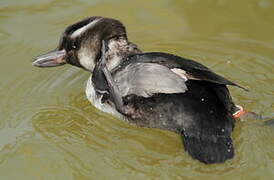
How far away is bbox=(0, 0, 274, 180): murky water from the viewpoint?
14.1 feet

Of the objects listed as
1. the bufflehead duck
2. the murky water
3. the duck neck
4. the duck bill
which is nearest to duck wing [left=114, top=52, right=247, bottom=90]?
the bufflehead duck

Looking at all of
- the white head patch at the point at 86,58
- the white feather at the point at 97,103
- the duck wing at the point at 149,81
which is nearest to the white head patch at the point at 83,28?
the white head patch at the point at 86,58

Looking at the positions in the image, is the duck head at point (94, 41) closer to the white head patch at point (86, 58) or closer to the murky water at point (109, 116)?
the white head patch at point (86, 58)

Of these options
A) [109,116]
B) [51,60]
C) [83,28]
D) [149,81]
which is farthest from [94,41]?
[149,81]

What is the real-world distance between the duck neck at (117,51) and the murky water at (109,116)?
454mm

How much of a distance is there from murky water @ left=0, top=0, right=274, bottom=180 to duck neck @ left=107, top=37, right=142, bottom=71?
0.45m

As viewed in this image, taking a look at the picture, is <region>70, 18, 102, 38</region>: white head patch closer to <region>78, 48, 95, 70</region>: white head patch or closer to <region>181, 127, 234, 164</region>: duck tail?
<region>78, 48, 95, 70</region>: white head patch

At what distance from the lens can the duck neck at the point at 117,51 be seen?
512 cm

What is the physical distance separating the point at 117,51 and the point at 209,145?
4.57 feet

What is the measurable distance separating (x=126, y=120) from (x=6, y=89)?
137 cm

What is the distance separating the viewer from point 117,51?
203 inches

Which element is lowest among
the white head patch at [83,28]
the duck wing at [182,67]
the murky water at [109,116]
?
the murky water at [109,116]

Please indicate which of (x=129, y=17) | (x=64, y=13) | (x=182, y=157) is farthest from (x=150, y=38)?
(x=182, y=157)

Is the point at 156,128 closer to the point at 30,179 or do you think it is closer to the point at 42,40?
the point at 30,179
